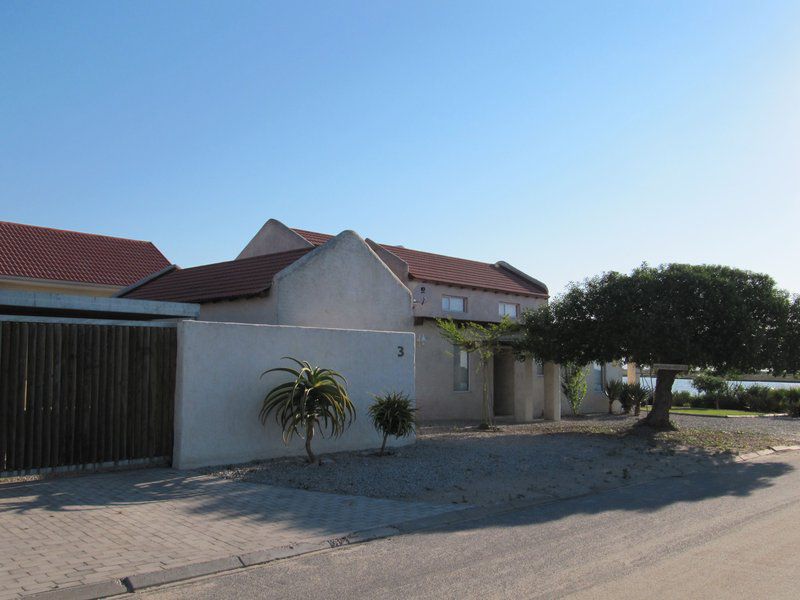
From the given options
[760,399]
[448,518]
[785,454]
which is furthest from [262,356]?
[760,399]

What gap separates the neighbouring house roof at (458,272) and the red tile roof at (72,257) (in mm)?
8571

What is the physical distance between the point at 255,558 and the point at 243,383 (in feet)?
17.6

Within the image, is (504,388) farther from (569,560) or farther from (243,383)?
(569,560)

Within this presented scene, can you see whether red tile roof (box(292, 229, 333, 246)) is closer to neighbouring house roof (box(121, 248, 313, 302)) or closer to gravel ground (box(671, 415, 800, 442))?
neighbouring house roof (box(121, 248, 313, 302))

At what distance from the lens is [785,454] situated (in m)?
15.9

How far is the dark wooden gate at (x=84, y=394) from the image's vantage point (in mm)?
9562

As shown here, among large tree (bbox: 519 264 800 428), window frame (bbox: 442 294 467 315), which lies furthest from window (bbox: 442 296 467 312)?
large tree (bbox: 519 264 800 428)

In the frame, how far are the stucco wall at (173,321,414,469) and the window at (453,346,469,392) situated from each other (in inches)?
319

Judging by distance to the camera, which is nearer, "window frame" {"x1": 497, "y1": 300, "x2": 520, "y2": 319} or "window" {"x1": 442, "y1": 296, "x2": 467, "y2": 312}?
"window" {"x1": 442, "y1": 296, "x2": 467, "y2": 312}

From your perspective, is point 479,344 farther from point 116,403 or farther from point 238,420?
point 116,403

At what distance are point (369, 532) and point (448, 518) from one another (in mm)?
1262

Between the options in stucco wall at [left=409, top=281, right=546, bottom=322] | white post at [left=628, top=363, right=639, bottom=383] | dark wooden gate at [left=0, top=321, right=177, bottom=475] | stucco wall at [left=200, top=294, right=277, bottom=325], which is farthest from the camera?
white post at [left=628, top=363, right=639, bottom=383]

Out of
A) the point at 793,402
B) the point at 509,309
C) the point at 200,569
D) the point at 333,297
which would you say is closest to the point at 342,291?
the point at 333,297

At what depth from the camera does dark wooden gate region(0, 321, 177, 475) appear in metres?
9.56
